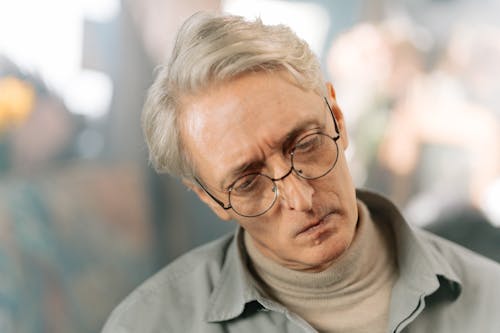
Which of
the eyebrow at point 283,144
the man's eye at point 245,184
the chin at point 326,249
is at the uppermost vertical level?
the eyebrow at point 283,144

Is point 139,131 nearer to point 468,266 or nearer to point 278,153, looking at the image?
point 278,153

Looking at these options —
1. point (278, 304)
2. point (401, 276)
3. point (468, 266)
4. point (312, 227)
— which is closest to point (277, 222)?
point (312, 227)

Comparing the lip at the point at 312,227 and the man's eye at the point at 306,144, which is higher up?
the man's eye at the point at 306,144

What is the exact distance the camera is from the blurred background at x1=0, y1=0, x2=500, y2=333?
171cm

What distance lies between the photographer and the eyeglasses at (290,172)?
1320mm

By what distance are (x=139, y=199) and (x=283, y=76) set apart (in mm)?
883

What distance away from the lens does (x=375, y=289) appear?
150cm

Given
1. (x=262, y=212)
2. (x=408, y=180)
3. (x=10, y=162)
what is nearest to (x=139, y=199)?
(x=10, y=162)

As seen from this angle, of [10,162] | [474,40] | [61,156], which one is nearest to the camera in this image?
[10,162]

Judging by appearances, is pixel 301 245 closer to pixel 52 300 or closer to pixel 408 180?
pixel 52 300

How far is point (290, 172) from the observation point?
51.6 inches

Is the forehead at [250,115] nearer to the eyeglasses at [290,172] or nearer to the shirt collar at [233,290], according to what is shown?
the eyeglasses at [290,172]

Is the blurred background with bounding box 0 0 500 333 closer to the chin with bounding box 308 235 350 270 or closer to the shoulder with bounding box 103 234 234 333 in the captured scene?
the shoulder with bounding box 103 234 234 333

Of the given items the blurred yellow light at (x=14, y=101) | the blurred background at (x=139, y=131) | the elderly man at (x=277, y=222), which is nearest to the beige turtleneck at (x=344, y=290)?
the elderly man at (x=277, y=222)
